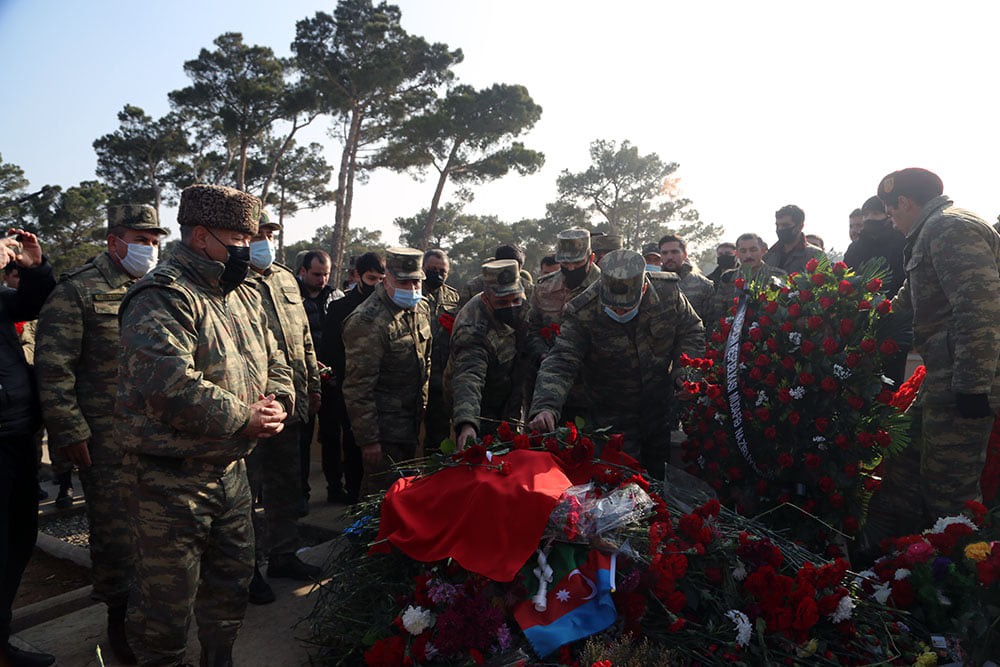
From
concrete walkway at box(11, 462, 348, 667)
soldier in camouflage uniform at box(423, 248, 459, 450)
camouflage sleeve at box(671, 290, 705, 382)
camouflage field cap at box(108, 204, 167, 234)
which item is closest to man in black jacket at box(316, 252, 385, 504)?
soldier in camouflage uniform at box(423, 248, 459, 450)

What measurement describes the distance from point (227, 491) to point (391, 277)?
86.9 inches

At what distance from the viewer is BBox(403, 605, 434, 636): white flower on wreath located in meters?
2.55

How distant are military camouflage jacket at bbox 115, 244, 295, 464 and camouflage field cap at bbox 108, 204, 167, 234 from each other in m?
1.26

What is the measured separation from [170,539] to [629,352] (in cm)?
296

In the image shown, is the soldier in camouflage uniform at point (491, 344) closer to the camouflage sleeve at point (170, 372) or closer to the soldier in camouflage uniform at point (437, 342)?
the soldier in camouflage uniform at point (437, 342)

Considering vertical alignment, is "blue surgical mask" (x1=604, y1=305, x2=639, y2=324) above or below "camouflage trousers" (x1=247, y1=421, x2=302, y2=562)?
above

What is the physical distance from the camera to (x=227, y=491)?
8.65ft

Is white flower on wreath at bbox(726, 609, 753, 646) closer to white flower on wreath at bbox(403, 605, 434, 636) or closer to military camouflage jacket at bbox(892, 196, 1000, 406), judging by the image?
white flower on wreath at bbox(403, 605, 434, 636)

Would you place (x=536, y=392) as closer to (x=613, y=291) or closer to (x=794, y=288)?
(x=613, y=291)

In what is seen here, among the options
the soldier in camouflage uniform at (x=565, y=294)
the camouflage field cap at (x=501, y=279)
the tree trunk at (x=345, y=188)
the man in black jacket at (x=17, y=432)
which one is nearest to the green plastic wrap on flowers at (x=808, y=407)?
the soldier in camouflage uniform at (x=565, y=294)

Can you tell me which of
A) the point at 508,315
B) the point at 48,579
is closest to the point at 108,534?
the point at 48,579

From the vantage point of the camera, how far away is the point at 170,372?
2.35 m

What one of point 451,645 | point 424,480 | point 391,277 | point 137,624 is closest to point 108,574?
point 137,624

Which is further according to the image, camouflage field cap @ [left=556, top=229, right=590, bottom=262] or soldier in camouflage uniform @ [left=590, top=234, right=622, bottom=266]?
soldier in camouflage uniform @ [left=590, top=234, right=622, bottom=266]
